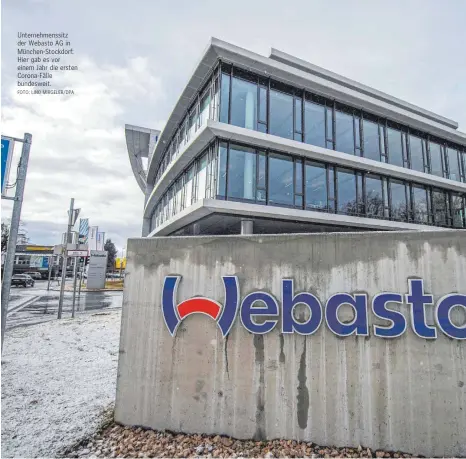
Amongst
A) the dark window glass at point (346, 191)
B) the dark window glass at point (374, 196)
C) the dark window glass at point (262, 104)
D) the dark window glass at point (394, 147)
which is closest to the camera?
the dark window glass at point (262, 104)

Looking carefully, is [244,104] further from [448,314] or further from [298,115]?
[448,314]

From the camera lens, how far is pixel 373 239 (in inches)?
174

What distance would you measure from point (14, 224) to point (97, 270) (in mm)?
28768

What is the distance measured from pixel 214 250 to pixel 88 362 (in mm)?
4812

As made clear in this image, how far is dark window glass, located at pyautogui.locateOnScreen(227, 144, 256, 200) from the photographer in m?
13.8

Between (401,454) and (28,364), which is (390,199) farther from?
(28,364)

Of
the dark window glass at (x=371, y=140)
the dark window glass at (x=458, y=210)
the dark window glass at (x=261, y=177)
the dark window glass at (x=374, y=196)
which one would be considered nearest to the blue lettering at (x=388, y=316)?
the dark window glass at (x=261, y=177)

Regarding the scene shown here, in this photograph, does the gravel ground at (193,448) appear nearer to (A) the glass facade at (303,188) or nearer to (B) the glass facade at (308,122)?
(A) the glass facade at (303,188)

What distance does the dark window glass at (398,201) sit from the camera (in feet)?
61.4

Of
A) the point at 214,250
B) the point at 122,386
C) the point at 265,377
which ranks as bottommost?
the point at 122,386

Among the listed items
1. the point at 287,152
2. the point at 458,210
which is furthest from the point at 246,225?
the point at 458,210

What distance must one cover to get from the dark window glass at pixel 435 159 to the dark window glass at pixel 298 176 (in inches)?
447

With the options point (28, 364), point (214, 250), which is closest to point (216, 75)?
point (214, 250)

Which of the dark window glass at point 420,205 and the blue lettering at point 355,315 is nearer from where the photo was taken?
the blue lettering at point 355,315
